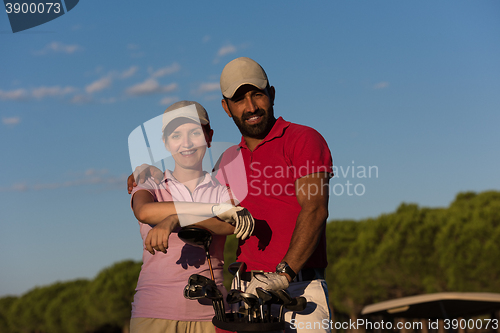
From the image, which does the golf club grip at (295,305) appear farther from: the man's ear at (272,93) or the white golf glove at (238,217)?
the man's ear at (272,93)

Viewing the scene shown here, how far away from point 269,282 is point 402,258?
21.8 meters

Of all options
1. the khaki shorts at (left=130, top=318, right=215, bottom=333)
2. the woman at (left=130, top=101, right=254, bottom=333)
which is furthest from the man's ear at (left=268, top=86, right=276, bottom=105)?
the khaki shorts at (left=130, top=318, right=215, bottom=333)

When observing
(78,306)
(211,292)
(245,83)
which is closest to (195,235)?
(211,292)

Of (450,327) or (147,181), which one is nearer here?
(147,181)

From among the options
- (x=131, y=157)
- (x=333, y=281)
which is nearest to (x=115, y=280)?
(x=333, y=281)

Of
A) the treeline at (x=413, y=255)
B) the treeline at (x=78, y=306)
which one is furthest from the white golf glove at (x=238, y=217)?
the treeline at (x=78, y=306)

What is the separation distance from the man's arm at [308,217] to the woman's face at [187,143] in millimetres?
1048

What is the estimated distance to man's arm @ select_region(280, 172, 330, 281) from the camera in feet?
11.1

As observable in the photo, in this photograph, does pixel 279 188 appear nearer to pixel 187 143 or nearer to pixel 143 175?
pixel 187 143

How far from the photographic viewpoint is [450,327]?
9383 millimetres

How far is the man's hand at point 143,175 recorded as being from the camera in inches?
170

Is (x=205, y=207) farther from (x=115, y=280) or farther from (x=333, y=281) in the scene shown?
(x=115, y=280)

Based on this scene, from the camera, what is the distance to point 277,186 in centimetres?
389

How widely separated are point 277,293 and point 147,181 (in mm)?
1851
